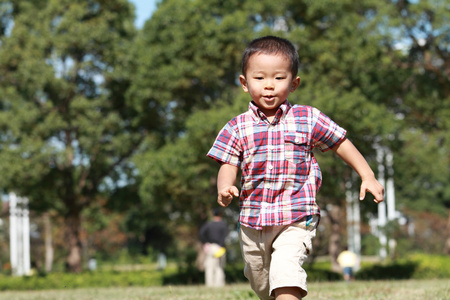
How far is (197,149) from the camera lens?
2205 centimetres

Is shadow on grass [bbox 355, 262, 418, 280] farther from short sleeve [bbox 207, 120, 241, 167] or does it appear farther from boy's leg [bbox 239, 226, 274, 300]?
short sleeve [bbox 207, 120, 241, 167]

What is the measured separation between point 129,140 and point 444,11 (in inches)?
512

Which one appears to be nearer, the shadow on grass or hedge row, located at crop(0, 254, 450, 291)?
hedge row, located at crop(0, 254, 450, 291)

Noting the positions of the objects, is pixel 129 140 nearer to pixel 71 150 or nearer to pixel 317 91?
pixel 71 150

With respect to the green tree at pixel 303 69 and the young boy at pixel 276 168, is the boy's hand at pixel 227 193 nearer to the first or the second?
the young boy at pixel 276 168

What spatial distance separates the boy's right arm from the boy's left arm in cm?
71

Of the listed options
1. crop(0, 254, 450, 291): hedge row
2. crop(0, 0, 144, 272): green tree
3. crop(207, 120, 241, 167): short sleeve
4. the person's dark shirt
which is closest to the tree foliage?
crop(0, 0, 144, 272): green tree

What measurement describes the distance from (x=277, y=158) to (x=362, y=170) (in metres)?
0.55

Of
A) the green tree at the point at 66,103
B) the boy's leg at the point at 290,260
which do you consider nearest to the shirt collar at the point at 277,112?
the boy's leg at the point at 290,260

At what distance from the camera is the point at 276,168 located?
4242 millimetres

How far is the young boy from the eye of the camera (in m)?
4.17

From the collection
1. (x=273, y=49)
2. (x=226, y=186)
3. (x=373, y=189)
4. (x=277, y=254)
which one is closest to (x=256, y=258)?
(x=277, y=254)

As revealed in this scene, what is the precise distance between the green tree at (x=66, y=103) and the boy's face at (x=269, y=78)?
73.2ft

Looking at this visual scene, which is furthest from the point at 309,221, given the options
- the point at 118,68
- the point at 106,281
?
the point at 118,68
